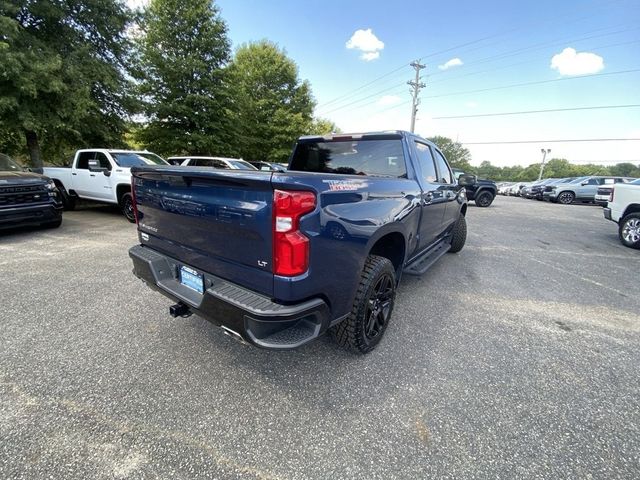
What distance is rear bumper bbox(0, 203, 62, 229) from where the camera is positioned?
18.0ft

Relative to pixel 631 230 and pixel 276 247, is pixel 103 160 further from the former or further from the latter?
pixel 631 230

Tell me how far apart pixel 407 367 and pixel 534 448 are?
895mm

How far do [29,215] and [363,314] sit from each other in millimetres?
7075

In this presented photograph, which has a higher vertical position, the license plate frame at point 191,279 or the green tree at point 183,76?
the green tree at point 183,76

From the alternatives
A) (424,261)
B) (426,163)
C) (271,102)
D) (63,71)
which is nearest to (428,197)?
(426,163)

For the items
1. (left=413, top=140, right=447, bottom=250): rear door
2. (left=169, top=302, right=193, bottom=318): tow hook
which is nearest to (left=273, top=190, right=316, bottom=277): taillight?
(left=169, top=302, right=193, bottom=318): tow hook

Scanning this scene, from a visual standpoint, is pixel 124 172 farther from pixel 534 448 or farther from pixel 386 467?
pixel 534 448

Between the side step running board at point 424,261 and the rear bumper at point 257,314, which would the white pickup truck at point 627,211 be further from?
the rear bumper at point 257,314

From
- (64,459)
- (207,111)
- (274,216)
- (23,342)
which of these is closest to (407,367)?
(274,216)

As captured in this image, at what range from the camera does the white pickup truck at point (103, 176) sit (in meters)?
7.29

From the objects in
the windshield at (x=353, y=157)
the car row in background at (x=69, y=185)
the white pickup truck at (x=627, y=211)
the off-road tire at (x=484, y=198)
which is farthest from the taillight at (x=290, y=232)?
the off-road tire at (x=484, y=198)

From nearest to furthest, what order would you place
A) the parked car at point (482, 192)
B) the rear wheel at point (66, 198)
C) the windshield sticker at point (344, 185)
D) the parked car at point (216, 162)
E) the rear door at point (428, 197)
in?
the windshield sticker at point (344, 185), the rear door at point (428, 197), the rear wheel at point (66, 198), the parked car at point (216, 162), the parked car at point (482, 192)

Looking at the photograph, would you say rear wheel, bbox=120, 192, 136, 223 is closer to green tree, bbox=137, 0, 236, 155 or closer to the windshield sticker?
the windshield sticker

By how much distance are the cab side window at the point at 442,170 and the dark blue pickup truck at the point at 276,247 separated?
4.50ft
